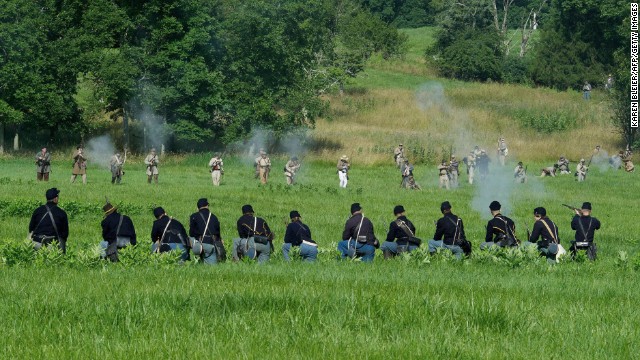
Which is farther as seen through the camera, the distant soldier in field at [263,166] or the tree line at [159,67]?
the tree line at [159,67]

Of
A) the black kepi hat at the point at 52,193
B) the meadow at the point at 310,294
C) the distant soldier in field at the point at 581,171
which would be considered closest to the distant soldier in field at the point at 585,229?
the meadow at the point at 310,294

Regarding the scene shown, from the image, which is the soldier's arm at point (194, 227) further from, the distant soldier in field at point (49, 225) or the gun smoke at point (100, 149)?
the gun smoke at point (100, 149)

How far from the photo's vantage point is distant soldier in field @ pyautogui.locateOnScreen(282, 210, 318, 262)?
2158cm

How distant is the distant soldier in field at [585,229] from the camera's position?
22.9 metres

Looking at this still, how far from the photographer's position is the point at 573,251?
23.0 meters

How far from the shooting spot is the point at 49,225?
20188 millimetres

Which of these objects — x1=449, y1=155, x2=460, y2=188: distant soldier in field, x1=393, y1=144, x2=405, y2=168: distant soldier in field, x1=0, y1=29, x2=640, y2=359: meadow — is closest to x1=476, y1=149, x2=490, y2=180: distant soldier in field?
x1=449, y1=155, x2=460, y2=188: distant soldier in field

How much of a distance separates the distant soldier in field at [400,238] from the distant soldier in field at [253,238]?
284cm

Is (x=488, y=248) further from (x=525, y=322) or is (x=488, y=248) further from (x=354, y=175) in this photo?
(x=354, y=175)

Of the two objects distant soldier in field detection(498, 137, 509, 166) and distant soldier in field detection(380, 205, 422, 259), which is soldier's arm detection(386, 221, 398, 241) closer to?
distant soldier in field detection(380, 205, 422, 259)

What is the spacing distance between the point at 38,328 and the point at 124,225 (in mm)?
9276

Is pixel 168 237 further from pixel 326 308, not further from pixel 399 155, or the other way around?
pixel 399 155

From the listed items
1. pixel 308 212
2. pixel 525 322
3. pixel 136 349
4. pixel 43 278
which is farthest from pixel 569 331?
pixel 308 212

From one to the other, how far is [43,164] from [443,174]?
19151 mm
